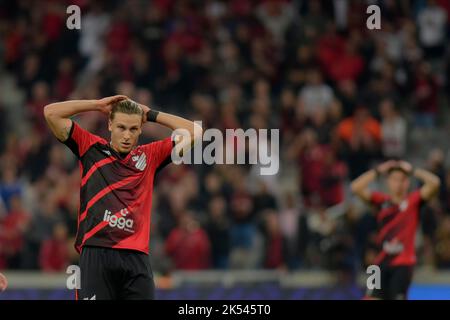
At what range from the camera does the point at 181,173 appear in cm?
1703

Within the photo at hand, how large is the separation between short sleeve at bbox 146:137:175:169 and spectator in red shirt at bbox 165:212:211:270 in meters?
7.49

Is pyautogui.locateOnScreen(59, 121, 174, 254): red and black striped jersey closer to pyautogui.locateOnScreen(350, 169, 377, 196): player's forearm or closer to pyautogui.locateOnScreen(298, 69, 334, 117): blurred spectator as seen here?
pyautogui.locateOnScreen(350, 169, 377, 196): player's forearm

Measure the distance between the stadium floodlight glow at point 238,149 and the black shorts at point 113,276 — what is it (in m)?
8.28

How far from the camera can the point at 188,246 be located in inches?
620

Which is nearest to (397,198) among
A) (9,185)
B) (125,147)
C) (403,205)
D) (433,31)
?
(403,205)

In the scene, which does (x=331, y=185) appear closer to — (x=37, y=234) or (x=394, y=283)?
(x=37, y=234)

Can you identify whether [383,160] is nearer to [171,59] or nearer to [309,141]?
[309,141]

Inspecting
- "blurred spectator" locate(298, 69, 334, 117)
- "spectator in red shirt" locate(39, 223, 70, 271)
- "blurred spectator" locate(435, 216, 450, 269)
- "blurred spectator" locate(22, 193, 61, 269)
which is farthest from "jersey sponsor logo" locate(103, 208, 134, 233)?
"blurred spectator" locate(298, 69, 334, 117)

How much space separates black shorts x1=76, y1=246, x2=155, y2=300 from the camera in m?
7.67

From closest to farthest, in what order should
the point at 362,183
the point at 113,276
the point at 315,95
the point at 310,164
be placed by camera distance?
the point at 113,276 → the point at 362,183 → the point at 310,164 → the point at 315,95

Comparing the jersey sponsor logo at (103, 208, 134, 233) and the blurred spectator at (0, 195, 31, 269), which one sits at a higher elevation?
the blurred spectator at (0, 195, 31, 269)

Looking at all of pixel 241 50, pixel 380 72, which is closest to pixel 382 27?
pixel 380 72

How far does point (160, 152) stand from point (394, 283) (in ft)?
13.6
